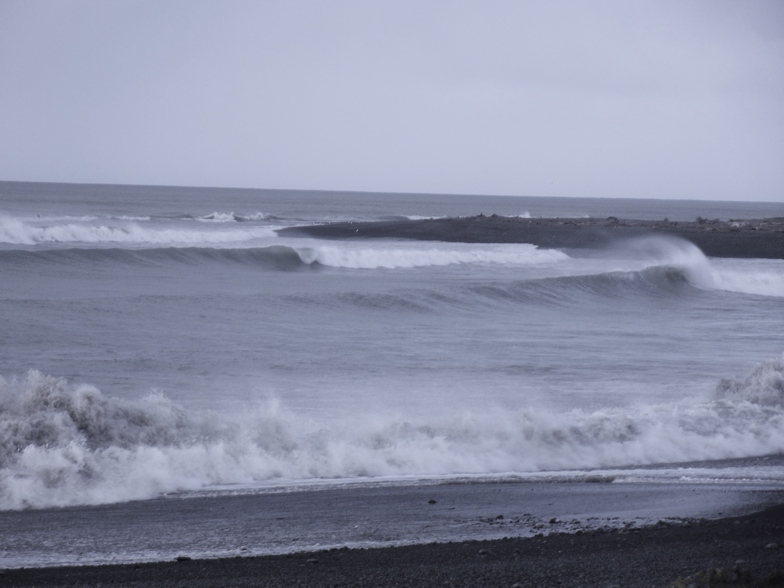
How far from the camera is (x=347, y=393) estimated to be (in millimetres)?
11469

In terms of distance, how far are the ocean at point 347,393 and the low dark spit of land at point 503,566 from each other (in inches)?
15.3

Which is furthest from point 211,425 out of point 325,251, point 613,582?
point 325,251

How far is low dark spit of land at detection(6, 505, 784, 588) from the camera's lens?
5.13 metres

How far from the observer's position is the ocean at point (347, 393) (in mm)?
7598

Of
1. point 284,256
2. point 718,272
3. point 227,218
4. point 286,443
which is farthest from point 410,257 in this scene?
point 227,218

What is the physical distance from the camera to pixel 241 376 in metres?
12.2

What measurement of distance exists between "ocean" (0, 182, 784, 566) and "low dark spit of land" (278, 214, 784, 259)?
17.8m

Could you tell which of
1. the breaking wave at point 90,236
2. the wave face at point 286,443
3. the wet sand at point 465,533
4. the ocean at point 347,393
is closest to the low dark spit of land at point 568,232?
the breaking wave at point 90,236

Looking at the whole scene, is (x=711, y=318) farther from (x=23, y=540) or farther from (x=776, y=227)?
(x=776, y=227)

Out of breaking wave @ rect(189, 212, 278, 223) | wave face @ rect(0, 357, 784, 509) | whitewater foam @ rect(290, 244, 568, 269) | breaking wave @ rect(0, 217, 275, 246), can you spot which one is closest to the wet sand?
wave face @ rect(0, 357, 784, 509)

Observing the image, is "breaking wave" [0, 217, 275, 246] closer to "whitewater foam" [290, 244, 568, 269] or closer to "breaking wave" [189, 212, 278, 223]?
"whitewater foam" [290, 244, 568, 269]

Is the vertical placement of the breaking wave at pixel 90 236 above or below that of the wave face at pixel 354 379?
above

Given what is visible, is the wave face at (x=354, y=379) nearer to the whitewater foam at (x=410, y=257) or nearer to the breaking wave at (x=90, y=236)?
the whitewater foam at (x=410, y=257)

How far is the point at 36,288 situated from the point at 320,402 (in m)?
12.2
